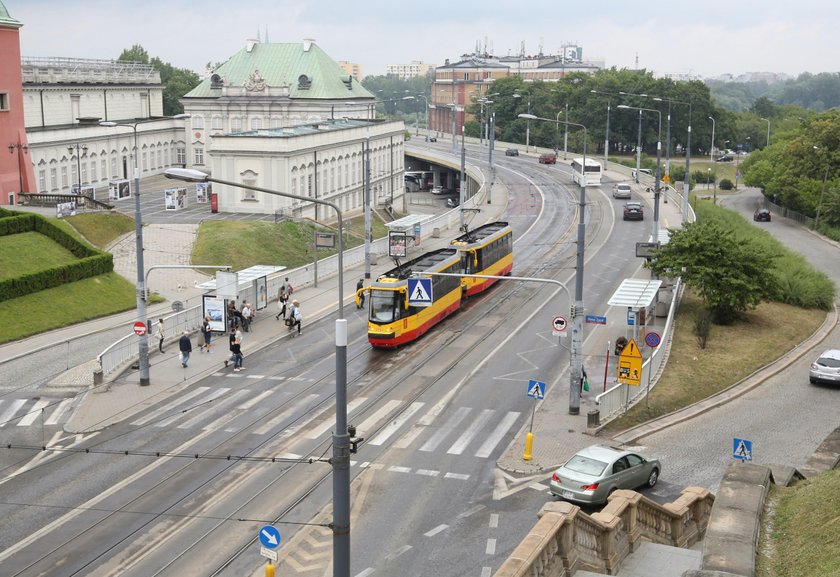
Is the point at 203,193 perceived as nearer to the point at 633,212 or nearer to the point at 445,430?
the point at 633,212

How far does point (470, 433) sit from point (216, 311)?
15.1m

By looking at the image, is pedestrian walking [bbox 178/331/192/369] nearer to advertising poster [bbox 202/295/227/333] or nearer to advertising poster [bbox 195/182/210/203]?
advertising poster [bbox 202/295/227/333]

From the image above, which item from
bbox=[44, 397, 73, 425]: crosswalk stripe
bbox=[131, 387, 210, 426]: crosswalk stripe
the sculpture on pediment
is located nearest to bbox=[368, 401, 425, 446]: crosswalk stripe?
bbox=[131, 387, 210, 426]: crosswalk stripe

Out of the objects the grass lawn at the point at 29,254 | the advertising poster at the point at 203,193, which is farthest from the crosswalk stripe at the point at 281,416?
the advertising poster at the point at 203,193

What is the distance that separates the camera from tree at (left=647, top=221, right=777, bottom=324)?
4766 cm

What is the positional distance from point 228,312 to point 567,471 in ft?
71.3

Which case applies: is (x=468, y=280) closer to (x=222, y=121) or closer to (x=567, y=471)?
(x=567, y=471)

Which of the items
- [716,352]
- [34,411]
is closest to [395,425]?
[34,411]

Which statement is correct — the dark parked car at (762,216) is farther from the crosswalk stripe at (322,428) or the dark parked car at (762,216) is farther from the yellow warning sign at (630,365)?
the crosswalk stripe at (322,428)

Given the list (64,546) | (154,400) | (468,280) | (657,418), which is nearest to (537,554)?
(64,546)

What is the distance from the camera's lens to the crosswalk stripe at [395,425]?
32.2m

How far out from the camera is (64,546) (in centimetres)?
2359

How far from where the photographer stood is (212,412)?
34781 millimetres

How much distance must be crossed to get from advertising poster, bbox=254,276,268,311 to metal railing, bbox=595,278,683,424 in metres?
18.9
